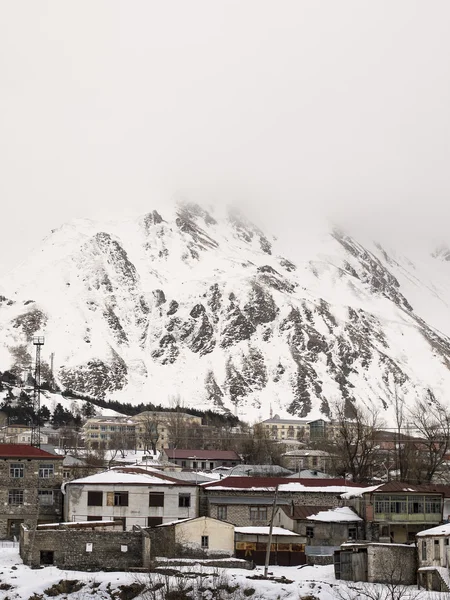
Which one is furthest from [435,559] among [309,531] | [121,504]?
[121,504]

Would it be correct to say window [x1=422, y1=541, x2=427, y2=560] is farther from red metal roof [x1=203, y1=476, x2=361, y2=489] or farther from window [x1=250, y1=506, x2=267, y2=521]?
red metal roof [x1=203, y1=476, x2=361, y2=489]

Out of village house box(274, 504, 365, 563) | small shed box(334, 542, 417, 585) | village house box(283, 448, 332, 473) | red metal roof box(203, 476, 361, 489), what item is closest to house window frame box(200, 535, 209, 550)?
village house box(274, 504, 365, 563)

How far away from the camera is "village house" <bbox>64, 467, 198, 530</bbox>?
77.2 metres

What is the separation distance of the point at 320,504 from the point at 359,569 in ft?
57.9

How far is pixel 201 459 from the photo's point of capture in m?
153

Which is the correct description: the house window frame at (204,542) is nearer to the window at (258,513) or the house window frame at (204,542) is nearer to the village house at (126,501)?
the village house at (126,501)

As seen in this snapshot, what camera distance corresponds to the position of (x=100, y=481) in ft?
255

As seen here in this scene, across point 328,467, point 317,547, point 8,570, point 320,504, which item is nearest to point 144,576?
point 8,570

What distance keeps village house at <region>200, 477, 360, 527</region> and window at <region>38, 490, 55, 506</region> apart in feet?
35.8

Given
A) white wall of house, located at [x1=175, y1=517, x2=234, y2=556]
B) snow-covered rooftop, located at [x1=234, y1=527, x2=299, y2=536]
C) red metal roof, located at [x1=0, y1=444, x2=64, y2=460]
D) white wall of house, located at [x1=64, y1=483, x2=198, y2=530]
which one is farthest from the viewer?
red metal roof, located at [x1=0, y1=444, x2=64, y2=460]

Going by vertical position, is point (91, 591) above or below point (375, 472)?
below

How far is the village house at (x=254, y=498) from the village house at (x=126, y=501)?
186 centimetres

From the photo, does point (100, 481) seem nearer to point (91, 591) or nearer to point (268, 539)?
point (268, 539)

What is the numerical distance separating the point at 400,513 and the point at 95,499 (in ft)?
69.7
